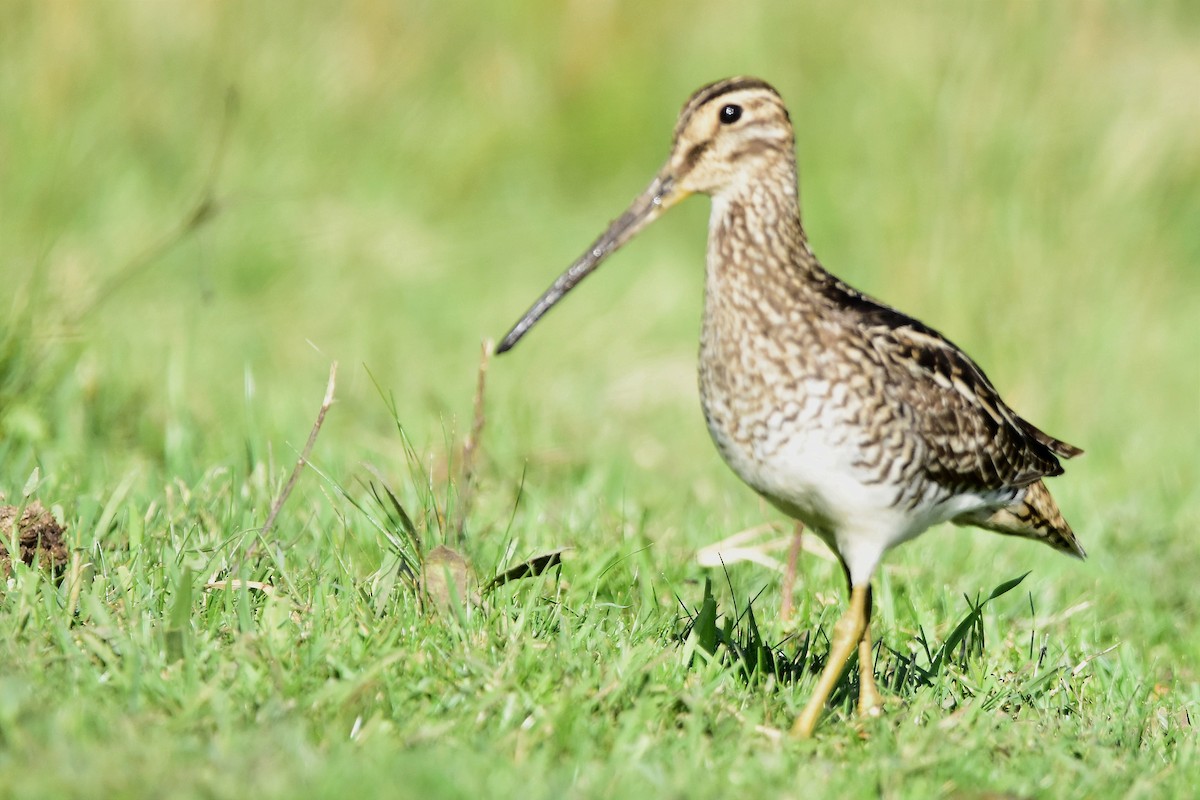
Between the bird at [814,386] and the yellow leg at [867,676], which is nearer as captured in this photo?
the bird at [814,386]

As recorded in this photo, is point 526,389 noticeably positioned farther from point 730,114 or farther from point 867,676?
point 867,676

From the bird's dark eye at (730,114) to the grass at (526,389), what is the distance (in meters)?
1.03

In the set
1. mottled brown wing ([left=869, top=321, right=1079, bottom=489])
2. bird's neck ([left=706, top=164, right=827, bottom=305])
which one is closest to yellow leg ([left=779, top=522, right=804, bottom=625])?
mottled brown wing ([left=869, top=321, right=1079, bottom=489])

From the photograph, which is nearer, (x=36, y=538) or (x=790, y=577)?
(x=36, y=538)

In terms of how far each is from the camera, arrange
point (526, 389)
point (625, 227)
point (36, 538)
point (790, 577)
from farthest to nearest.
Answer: point (526, 389)
point (790, 577)
point (625, 227)
point (36, 538)

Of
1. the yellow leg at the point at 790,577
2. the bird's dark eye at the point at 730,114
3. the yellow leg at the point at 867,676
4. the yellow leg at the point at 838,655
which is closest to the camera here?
the yellow leg at the point at 838,655

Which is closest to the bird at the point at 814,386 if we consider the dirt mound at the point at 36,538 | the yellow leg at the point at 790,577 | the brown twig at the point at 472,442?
the brown twig at the point at 472,442

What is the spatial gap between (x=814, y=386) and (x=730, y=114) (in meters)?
0.79

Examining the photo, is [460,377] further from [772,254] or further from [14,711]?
[14,711]

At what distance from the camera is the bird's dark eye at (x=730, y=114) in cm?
409

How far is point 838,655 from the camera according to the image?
3.70 metres

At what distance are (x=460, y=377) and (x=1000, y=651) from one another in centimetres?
348

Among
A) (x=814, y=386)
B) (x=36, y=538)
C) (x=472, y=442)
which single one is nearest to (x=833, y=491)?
(x=814, y=386)

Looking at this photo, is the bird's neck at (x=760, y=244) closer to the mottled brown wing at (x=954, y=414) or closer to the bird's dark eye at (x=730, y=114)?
the bird's dark eye at (x=730, y=114)
